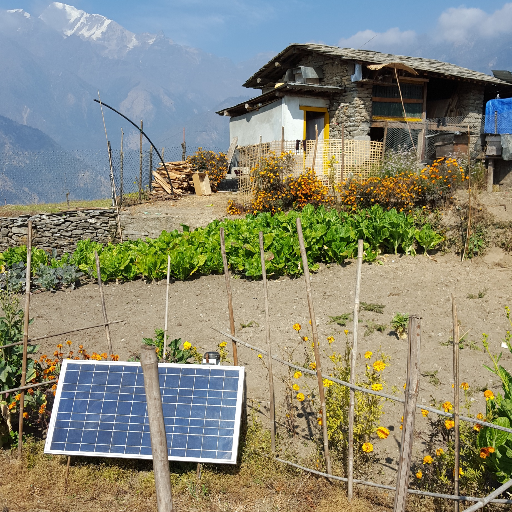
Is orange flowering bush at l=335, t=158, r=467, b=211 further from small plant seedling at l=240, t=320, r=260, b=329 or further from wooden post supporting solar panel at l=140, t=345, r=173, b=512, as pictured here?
wooden post supporting solar panel at l=140, t=345, r=173, b=512

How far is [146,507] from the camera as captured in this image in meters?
3.56

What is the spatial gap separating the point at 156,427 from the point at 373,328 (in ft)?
15.2

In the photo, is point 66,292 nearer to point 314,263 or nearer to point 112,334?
point 112,334

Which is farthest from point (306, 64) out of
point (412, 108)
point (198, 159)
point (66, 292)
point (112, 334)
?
point (112, 334)

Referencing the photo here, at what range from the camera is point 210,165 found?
1675cm

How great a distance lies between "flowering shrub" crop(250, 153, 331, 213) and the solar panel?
8293mm

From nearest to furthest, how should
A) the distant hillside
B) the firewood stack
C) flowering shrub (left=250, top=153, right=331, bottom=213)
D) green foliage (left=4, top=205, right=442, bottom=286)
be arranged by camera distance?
1. green foliage (left=4, top=205, right=442, bottom=286)
2. flowering shrub (left=250, top=153, right=331, bottom=213)
3. the firewood stack
4. the distant hillside

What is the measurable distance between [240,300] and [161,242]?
7.91ft

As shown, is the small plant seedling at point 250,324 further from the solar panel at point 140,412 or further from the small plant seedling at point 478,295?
the small plant seedling at point 478,295

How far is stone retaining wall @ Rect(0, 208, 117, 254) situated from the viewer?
498 inches

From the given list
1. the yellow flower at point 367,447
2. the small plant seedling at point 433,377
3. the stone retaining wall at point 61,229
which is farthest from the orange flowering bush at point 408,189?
the yellow flower at point 367,447

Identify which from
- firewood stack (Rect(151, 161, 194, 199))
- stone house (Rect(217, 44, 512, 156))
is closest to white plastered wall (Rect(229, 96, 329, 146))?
stone house (Rect(217, 44, 512, 156))

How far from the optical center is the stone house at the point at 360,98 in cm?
1584

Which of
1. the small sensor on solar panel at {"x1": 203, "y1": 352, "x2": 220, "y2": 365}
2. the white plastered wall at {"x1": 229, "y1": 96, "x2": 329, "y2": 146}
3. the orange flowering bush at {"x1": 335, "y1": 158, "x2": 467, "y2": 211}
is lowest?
the small sensor on solar panel at {"x1": 203, "y1": 352, "x2": 220, "y2": 365}
